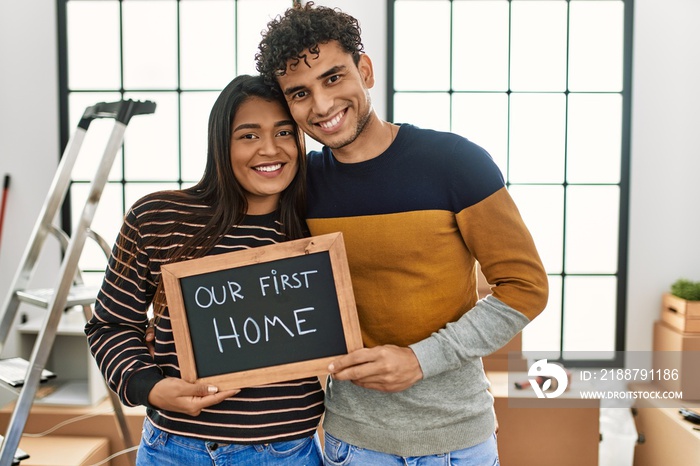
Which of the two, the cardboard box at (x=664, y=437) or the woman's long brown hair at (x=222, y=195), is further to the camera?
the cardboard box at (x=664, y=437)

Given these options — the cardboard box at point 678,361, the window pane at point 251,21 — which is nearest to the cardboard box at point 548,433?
the cardboard box at point 678,361

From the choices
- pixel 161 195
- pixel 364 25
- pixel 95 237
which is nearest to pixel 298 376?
pixel 161 195

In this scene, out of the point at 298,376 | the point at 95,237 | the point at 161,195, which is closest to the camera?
the point at 298,376

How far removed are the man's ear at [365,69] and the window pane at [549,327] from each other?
223 centimetres

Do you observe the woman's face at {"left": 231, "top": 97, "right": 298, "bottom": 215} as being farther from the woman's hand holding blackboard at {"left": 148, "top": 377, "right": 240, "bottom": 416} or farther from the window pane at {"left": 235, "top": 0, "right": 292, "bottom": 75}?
the window pane at {"left": 235, "top": 0, "right": 292, "bottom": 75}

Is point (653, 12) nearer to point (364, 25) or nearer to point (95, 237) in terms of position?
point (364, 25)

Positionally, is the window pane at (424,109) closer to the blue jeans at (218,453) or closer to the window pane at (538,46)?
the window pane at (538,46)

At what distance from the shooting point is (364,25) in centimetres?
305

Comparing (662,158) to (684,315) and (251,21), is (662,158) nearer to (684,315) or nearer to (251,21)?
(684,315)

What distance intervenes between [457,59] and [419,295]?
2234mm

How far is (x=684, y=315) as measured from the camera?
9.35 ft

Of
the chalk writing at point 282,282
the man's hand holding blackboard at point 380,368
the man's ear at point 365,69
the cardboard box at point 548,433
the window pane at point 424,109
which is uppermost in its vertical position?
the window pane at point 424,109

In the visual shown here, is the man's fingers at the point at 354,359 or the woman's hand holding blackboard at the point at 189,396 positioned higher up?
the man's fingers at the point at 354,359

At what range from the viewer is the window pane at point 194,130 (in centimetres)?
324
